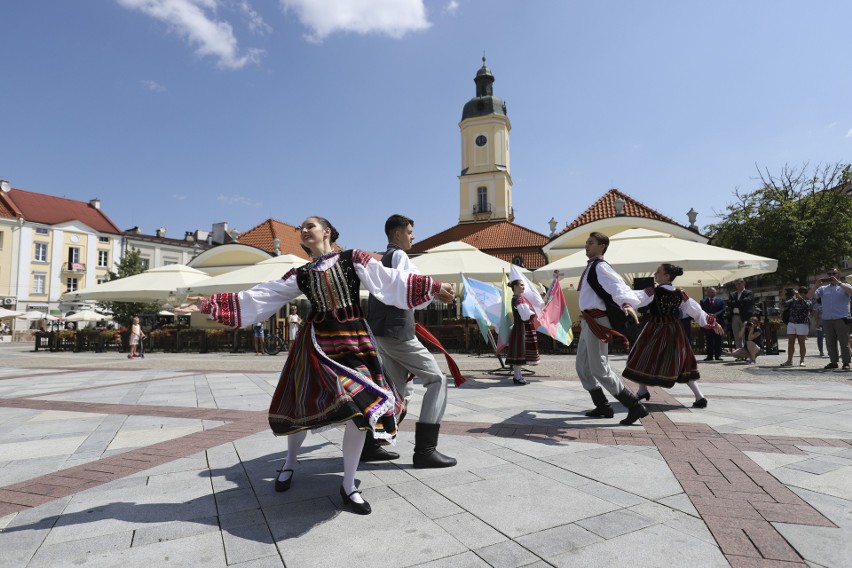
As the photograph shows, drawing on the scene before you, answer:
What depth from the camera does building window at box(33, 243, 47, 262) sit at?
48116mm

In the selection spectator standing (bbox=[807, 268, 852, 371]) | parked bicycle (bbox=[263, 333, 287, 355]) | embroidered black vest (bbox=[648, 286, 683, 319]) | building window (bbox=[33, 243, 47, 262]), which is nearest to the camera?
embroidered black vest (bbox=[648, 286, 683, 319])

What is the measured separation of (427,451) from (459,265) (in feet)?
35.5

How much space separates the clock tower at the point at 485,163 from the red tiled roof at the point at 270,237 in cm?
1448

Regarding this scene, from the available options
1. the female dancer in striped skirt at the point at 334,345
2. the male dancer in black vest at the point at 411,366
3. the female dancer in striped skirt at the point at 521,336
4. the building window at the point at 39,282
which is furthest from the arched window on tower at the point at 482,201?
the building window at the point at 39,282

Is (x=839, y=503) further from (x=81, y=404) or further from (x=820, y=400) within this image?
(x=81, y=404)

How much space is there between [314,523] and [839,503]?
279cm

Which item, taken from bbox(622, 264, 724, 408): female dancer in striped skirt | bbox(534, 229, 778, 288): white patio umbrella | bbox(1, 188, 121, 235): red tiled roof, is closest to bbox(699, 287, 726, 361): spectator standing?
bbox(534, 229, 778, 288): white patio umbrella

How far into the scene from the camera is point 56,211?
51.4 metres

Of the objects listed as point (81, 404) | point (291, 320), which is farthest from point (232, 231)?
point (81, 404)

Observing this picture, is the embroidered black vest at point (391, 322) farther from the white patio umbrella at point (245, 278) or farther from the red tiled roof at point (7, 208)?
the red tiled roof at point (7, 208)

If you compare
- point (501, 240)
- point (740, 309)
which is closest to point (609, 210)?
point (501, 240)

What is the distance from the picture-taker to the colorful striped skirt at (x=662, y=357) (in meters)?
5.62

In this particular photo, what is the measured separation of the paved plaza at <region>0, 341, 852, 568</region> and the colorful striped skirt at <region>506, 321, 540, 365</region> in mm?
2880

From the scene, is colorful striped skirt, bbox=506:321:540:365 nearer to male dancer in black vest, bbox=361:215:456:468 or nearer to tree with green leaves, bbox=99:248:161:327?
male dancer in black vest, bbox=361:215:456:468
